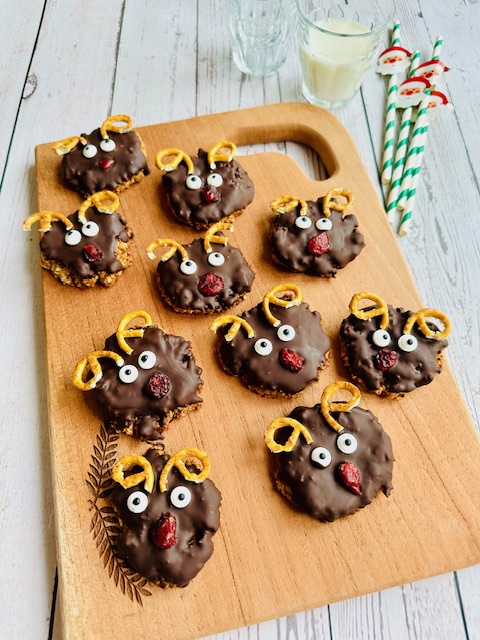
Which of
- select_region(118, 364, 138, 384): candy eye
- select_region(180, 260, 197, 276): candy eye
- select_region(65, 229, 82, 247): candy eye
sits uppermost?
select_region(65, 229, 82, 247): candy eye

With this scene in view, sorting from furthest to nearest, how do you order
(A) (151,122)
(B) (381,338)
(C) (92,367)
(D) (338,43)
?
1. (A) (151,122)
2. (D) (338,43)
3. (B) (381,338)
4. (C) (92,367)

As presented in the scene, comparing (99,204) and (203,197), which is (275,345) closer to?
(203,197)

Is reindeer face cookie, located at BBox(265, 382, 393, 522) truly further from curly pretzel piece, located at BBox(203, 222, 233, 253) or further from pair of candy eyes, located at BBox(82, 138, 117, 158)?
pair of candy eyes, located at BBox(82, 138, 117, 158)

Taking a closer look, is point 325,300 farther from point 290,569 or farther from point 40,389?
point 40,389

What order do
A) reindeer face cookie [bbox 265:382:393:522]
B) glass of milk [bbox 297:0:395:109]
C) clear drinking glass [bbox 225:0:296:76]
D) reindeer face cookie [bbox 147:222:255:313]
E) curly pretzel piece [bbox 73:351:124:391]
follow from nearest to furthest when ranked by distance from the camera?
reindeer face cookie [bbox 265:382:393:522]
curly pretzel piece [bbox 73:351:124:391]
reindeer face cookie [bbox 147:222:255:313]
glass of milk [bbox 297:0:395:109]
clear drinking glass [bbox 225:0:296:76]

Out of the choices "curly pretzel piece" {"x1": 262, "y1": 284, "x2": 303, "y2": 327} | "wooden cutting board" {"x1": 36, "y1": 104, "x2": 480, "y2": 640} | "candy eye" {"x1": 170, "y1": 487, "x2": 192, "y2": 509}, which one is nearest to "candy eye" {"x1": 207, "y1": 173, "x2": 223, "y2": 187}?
"wooden cutting board" {"x1": 36, "y1": 104, "x2": 480, "y2": 640}

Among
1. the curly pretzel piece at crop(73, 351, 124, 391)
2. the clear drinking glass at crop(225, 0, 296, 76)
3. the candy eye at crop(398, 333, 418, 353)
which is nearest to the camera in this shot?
the curly pretzel piece at crop(73, 351, 124, 391)

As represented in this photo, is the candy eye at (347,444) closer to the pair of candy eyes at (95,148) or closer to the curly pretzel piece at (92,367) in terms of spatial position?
the curly pretzel piece at (92,367)

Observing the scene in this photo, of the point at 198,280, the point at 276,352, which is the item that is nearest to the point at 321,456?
the point at 276,352
